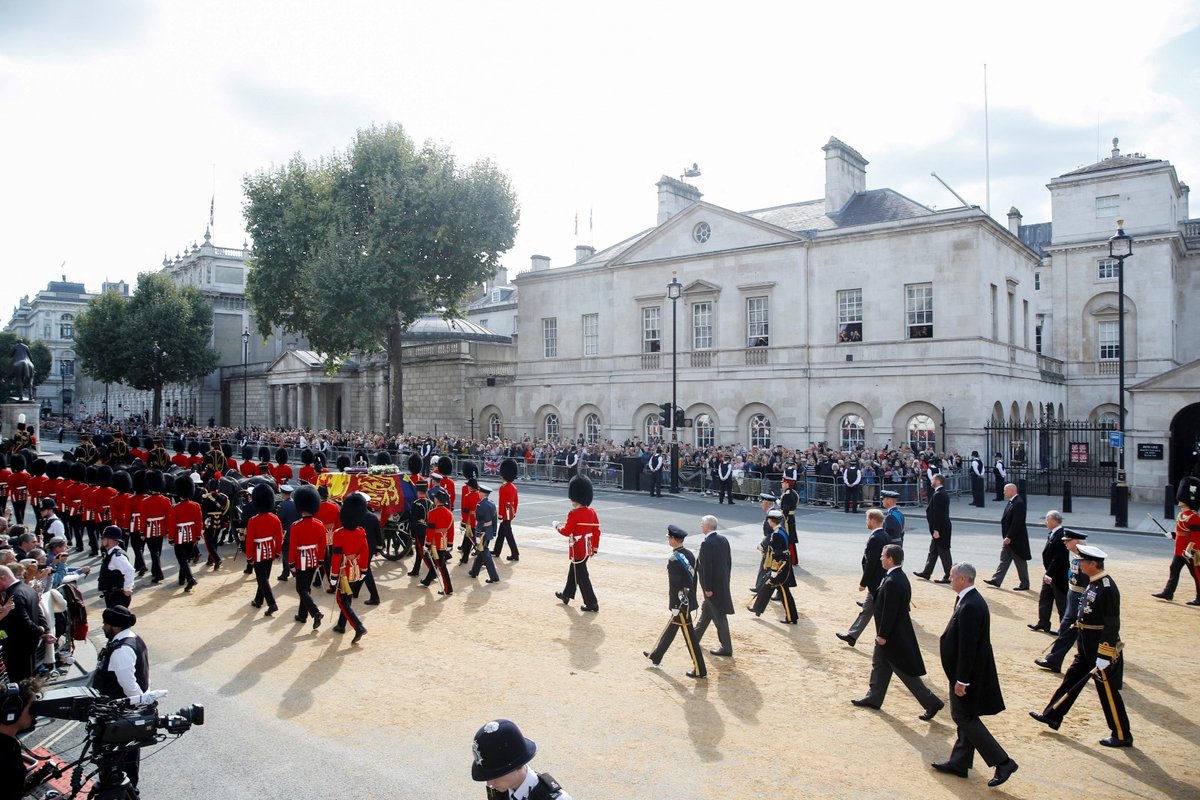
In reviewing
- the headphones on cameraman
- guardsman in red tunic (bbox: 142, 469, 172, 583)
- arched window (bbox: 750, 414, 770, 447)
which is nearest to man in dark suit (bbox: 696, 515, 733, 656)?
the headphones on cameraman

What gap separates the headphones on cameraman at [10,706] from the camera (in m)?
4.83

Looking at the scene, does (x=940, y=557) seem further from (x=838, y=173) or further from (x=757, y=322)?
(x=838, y=173)

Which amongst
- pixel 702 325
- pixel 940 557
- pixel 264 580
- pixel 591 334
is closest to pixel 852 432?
pixel 702 325

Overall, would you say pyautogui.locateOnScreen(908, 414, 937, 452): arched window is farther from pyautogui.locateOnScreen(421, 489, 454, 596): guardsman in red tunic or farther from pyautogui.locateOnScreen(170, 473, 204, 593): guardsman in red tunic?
pyautogui.locateOnScreen(170, 473, 204, 593): guardsman in red tunic

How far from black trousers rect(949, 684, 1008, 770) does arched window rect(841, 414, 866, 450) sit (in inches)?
1019

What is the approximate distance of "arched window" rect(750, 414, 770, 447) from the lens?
34.7 m

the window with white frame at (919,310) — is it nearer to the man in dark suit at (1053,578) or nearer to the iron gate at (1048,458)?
the iron gate at (1048,458)

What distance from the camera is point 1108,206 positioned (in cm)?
4503

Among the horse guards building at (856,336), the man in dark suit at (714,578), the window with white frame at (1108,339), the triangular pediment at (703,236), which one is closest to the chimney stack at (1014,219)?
the horse guards building at (856,336)

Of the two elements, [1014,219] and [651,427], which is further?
[1014,219]

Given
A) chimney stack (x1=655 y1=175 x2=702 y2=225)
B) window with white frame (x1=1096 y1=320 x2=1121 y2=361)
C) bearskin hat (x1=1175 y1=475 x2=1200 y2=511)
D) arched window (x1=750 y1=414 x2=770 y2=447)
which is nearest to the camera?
bearskin hat (x1=1175 y1=475 x2=1200 y2=511)

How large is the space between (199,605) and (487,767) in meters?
10.8

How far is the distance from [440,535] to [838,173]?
28123 millimetres

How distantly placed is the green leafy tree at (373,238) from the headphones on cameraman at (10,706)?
115 ft
